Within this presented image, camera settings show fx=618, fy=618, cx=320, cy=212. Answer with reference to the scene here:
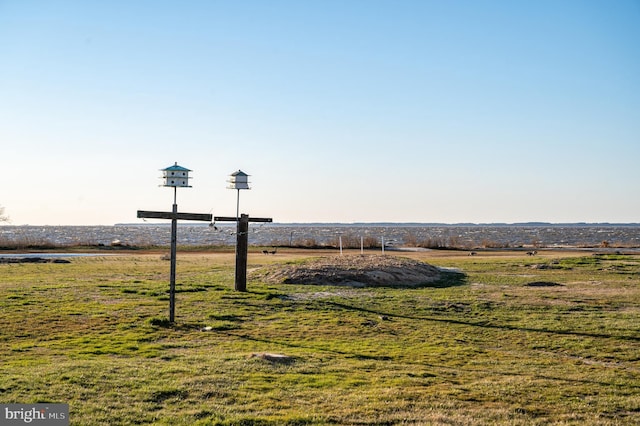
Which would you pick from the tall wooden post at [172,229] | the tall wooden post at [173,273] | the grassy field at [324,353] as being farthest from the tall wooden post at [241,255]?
the tall wooden post at [173,273]

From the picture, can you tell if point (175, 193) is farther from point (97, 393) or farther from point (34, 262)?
point (34, 262)

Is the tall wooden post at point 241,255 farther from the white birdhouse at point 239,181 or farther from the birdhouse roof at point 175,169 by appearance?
the birdhouse roof at point 175,169

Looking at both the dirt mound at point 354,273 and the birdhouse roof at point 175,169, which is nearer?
the birdhouse roof at point 175,169

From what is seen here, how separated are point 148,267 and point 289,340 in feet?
68.0

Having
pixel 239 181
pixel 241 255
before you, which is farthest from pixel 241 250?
A: pixel 239 181

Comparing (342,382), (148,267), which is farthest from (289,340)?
(148,267)

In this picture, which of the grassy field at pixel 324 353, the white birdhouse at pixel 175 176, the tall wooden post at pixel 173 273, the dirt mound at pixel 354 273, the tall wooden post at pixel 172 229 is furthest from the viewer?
the dirt mound at pixel 354 273

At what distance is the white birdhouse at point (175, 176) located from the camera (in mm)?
15734

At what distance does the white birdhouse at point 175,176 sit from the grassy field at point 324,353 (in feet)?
11.2

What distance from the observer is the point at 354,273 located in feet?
79.5

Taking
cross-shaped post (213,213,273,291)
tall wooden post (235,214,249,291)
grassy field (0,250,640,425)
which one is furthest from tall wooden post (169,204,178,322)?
tall wooden post (235,214,249,291)

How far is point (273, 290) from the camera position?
2147 cm

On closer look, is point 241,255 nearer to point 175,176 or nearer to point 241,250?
point 241,250

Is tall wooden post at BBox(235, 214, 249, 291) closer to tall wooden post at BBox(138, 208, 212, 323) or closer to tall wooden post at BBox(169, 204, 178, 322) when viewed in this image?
tall wooden post at BBox(138, 208, 212, 323)
